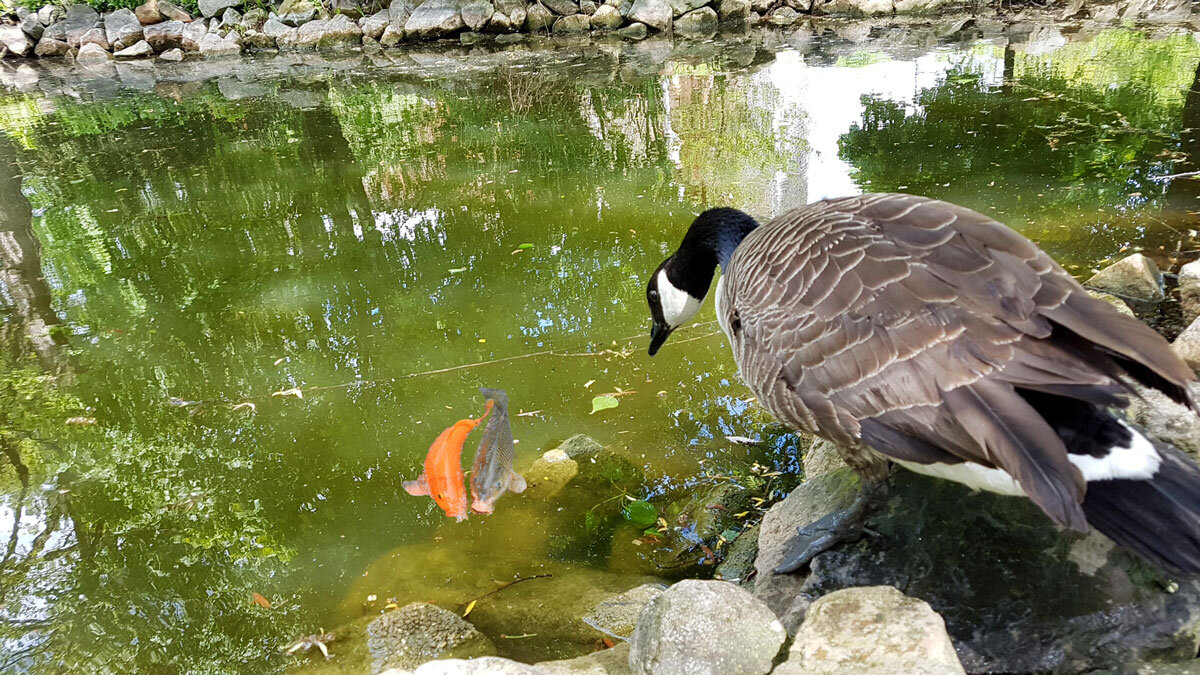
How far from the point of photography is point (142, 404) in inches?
177

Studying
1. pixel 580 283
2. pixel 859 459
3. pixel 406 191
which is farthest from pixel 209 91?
pixel 859 459

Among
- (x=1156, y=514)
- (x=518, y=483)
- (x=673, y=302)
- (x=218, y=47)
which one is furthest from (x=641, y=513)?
(x=218, y=47)

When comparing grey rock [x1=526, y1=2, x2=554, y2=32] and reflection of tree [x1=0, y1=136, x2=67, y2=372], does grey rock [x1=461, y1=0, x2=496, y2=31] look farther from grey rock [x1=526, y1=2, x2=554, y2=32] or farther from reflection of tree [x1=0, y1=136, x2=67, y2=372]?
reflection of tree [x1=0, y1=136, x2=67, y2=372]

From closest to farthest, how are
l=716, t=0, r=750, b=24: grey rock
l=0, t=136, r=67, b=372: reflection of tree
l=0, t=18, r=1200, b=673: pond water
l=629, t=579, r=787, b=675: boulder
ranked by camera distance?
l=629, t=579, r=787, b=675: boulder
l=0, t=18, r=1200, b=673: pond water
l=0, t=136, r=67, b=372: reflection of tree
l=716, t=0, r=750, b=24: grey rock

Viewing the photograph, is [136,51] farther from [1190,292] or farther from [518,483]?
[1190,292]

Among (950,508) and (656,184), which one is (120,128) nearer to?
(656,184)

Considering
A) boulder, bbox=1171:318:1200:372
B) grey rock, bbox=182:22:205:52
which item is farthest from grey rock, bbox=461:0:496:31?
boulder, bbox=1171:318:1200:372

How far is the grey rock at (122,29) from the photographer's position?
19.0 metres

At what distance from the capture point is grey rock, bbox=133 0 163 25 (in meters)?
19.5

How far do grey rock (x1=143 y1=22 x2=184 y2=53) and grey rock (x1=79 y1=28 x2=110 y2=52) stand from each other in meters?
1.39

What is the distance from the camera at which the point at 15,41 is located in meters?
19.6

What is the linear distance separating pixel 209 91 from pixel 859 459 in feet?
50.0

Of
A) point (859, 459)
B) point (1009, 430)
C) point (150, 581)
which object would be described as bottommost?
point (150, 581)

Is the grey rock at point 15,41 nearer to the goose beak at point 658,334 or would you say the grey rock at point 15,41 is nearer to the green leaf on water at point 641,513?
the goose beak at point 658,334
